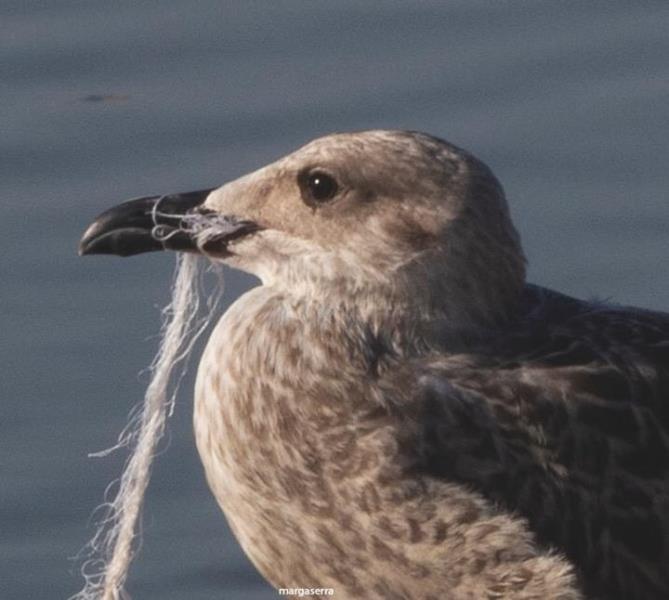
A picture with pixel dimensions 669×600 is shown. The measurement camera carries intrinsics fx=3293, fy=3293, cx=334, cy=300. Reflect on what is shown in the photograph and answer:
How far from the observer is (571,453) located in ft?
26.7

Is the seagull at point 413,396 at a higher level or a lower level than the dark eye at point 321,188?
lower

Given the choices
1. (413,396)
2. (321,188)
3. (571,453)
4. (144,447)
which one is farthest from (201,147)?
(571,453)

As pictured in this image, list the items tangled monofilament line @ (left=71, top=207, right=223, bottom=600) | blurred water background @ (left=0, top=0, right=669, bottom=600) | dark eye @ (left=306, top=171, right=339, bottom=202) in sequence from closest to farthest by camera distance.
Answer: dark eye @ (left=306, top=171, right=339, bottom=202), tangled monofilament line @ (left=71, top=207, right=223, bottom=600), blurred water background @ (left=0, top=0, right=669, bottom=600)

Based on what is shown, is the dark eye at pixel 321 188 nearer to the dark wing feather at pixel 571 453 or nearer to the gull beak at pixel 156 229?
the gull beak at pixel 156 229

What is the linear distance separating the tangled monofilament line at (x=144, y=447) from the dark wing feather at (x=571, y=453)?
82 centimetres

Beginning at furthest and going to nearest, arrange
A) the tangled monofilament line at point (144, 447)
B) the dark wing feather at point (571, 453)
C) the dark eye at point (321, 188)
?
the tangled monofilament line at point (144, 447) < the dark eye at point (321, 188) < the dark wing feather at point (571, 453)

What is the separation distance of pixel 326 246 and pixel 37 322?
1988 millimetres

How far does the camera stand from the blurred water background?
9.62 meters

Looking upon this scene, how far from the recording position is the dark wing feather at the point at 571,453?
8.12 meters

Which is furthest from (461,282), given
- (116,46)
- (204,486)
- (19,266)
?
(116,46)

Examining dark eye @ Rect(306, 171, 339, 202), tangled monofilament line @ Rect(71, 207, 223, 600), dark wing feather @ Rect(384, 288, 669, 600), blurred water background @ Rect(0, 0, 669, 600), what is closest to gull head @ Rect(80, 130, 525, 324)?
dark eye @ Rect(306, 171, 339, 202)

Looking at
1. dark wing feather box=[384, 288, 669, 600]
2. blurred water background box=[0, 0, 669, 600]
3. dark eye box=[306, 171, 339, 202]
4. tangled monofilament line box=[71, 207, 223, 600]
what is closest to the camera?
dark wing feather box=[384, 288, 669, 600]

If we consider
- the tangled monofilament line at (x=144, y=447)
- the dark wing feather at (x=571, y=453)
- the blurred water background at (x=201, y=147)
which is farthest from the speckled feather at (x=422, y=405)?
the blurred water background at (x=201, y=147)

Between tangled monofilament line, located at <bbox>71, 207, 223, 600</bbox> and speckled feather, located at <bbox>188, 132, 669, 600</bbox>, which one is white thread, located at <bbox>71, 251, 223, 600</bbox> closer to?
tangled monofilament line, located at <bbox>71, 207, 223, 600</bbox>
